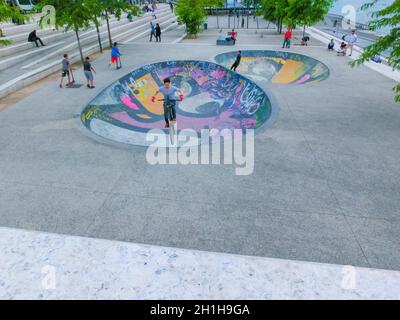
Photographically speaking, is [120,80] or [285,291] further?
[120,80]

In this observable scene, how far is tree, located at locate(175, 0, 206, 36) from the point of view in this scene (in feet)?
92.4

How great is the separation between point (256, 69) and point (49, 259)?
18942 mm

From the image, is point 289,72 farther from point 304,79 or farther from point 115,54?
point 115,54

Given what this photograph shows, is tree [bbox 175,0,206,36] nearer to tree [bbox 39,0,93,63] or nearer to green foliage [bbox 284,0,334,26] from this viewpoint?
green foliage [bbox 284,0,334,26]

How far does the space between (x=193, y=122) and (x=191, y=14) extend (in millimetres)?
21538

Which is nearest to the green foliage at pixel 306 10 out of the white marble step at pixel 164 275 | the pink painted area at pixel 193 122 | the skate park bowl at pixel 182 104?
the skate park bowl at pixel 182 104

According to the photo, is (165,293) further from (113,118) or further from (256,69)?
(256,69)

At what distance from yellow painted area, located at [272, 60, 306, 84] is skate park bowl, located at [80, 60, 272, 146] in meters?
4.67

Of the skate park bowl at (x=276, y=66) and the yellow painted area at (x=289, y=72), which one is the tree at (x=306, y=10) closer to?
the skate park bowl at (x=276, y=66)

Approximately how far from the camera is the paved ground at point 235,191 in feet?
13.9

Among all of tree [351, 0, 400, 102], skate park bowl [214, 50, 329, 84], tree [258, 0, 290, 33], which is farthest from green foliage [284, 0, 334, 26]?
tree [351, 0, 400, 102]

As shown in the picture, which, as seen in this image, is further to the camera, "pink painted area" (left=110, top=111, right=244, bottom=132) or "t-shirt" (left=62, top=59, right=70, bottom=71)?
"t-shirt" (left=62, top=59, right=70, bottom=71)
